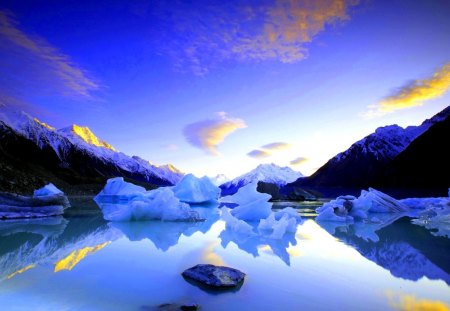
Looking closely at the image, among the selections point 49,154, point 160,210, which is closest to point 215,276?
point 160,210

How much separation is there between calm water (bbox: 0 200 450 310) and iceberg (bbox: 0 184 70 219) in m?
3.31

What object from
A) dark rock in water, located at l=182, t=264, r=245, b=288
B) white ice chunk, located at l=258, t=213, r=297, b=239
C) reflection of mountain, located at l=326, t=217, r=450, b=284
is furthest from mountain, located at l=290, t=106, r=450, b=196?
dark rock in water, located at l=182, t=264, r=245, b=288

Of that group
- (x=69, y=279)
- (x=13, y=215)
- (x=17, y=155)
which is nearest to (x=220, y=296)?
(x=69, y=279)

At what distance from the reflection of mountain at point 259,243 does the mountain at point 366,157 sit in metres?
103

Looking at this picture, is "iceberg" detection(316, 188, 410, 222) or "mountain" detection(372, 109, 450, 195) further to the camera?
"mountain" detection(372, 109, 450, 195)

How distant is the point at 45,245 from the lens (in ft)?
22.2

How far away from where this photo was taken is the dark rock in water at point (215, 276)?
4074mm

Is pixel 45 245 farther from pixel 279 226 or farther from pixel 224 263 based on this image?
pixel 279 226

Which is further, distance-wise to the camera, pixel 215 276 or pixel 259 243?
pixel 259 243

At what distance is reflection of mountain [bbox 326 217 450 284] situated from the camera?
16.6 feet

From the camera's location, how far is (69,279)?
4332 mm

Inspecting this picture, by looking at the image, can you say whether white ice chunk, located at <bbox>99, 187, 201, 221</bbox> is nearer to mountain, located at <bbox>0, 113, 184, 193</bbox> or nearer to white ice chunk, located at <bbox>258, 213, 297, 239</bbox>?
white ice chunk, located at <bbox>258, 213, 297, 239</bbox>

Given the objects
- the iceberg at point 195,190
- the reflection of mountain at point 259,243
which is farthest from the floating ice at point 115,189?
the reflection of mountain at point 259,243

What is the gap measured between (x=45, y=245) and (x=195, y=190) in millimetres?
20892
